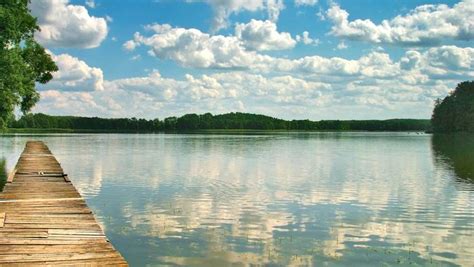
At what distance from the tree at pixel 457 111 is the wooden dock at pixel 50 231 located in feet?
502

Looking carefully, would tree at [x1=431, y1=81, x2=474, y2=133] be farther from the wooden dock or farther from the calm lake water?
the wooden dock

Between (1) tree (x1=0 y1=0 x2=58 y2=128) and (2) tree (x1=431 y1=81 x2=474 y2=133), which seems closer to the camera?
(1) tree (x1=0 y1=0 x2=58 y2=128)

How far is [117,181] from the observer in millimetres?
34000

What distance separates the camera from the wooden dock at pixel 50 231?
420 inches

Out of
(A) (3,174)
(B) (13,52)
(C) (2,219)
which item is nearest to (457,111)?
(A) (3,174)

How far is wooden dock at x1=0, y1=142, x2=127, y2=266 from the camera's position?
1068cm

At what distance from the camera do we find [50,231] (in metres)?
13.3

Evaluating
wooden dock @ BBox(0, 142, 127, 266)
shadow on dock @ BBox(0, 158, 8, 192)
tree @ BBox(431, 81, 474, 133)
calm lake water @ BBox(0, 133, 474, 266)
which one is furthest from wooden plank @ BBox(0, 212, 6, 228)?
tree @ BBox(431, 81, 474, 133)

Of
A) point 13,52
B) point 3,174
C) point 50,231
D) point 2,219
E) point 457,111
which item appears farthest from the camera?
point 457,111

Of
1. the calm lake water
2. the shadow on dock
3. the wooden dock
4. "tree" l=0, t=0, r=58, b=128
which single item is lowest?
the calm lake water

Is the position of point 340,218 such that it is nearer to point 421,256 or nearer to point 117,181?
point 421,256

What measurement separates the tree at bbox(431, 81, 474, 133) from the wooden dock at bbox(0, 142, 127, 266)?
153110 millimetres

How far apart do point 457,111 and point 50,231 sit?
6416 inches

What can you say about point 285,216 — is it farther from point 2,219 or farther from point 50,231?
point 2,219
